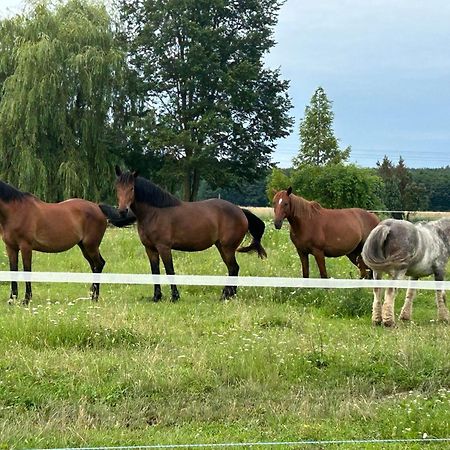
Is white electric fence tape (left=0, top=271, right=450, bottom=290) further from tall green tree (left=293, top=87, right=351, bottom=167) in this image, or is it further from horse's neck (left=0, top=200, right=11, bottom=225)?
tall green tree (left=293, top=87, right=351, bottom=167)

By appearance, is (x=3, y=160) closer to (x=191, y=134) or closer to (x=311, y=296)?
(x=191, y=134)

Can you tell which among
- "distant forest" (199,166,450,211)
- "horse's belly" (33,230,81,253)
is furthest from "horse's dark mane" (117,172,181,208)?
"distant forest" (199,166,450,211)

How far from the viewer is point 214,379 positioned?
217 inches

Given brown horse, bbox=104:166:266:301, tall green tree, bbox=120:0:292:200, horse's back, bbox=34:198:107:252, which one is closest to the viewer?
brown horse, bbox=104:166:266:301

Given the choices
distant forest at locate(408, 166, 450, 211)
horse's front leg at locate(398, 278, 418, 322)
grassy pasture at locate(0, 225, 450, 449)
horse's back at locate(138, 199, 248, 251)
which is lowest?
grassy pasture at locate(0, 225, 450, 449)

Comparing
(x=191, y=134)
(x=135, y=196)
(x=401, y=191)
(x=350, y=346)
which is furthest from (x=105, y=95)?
(x=401, y=191)

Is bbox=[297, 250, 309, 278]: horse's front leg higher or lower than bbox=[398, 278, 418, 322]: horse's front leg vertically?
higher

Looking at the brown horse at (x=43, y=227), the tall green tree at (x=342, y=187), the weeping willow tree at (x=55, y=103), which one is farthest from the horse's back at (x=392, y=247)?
the tall green tree at (x=342, y=187)

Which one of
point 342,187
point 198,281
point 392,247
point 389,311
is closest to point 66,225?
point 198,281

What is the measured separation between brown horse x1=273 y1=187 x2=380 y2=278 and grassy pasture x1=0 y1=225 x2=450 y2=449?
2.77m

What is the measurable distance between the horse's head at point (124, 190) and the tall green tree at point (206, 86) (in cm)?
2191

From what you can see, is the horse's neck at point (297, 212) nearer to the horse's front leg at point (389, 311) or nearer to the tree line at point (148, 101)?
the horse's front leg at point (389, 311)

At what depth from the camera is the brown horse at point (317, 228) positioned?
1095cm

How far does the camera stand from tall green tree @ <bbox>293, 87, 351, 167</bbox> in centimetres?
4584
